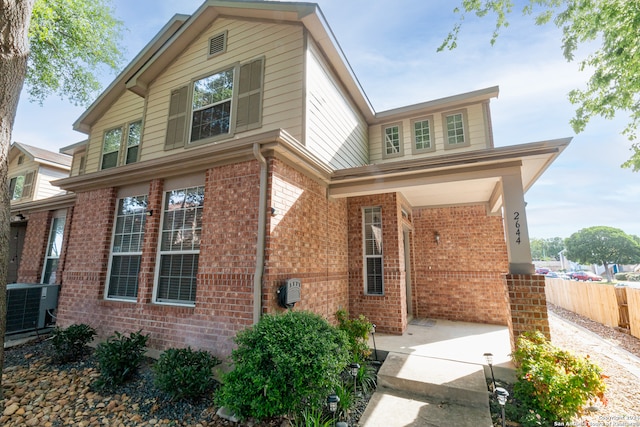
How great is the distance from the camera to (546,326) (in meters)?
4.06

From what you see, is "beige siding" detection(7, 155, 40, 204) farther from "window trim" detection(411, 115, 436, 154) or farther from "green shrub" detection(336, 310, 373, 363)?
"window trim" detection(411, 115, 436, 154)

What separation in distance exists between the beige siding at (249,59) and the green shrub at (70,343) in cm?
383

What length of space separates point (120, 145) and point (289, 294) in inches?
267

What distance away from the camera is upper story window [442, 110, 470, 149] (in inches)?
299

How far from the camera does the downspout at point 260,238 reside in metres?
3.96

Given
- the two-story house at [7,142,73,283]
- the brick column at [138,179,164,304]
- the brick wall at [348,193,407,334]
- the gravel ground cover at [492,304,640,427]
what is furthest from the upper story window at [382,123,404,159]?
the two-story house at [7,142,73,283]

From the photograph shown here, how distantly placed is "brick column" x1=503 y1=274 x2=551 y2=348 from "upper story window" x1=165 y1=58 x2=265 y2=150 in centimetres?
517

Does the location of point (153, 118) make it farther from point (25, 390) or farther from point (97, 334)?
point (25, 390)

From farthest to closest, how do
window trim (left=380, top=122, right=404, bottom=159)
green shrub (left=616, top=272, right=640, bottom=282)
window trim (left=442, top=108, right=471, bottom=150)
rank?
1. green shrub (left=616, top=272, right=640, bottom=282)
2. window trim (left=380, top=122, right=404, bottom=159)
3. window trim (left=442, top=108, right=471, bottom=150)

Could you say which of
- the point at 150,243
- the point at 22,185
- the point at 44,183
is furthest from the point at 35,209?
the point at 150,243

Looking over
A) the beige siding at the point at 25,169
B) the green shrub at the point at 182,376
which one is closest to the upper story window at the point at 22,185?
the beige siding at the point at 25,169

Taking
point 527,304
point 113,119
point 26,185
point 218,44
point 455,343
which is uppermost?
point 218,44

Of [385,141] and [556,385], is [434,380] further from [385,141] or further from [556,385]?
[385,141]

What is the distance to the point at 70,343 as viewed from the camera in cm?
479
